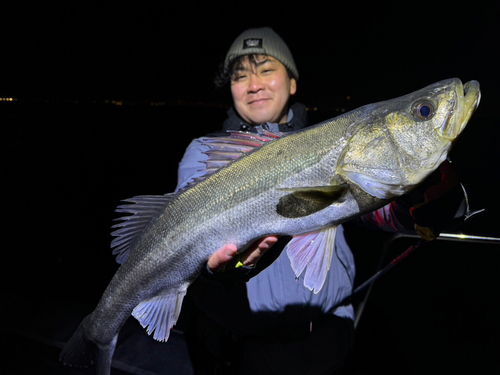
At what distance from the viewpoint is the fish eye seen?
60.0 inches

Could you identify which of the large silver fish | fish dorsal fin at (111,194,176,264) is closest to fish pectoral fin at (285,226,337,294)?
the large silver fish

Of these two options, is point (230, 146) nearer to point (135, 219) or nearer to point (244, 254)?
point (244, 254)

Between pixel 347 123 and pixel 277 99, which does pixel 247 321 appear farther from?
pixel 277 99

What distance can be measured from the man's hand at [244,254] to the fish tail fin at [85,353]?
36.6 inches

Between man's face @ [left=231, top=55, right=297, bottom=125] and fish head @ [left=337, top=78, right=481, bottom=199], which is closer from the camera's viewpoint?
fish head @ [left=337, top=78, right=481, bottom=199]

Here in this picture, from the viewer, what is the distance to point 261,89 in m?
2.91

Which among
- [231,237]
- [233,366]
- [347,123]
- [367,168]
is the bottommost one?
[233,366]

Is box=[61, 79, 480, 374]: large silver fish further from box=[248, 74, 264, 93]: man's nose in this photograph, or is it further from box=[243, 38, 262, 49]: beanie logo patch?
box=[243, 38, 262, 49]: beanie logo patch

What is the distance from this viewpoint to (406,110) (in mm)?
1586

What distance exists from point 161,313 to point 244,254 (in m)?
0.67

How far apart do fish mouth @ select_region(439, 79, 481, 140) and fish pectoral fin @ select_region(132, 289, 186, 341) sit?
1.77 meters

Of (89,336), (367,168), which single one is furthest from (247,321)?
(367,168)

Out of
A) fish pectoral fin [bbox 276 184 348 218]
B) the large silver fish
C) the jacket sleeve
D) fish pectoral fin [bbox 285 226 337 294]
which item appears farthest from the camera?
the jacket sleeve

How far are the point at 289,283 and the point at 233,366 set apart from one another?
2.65 feet
